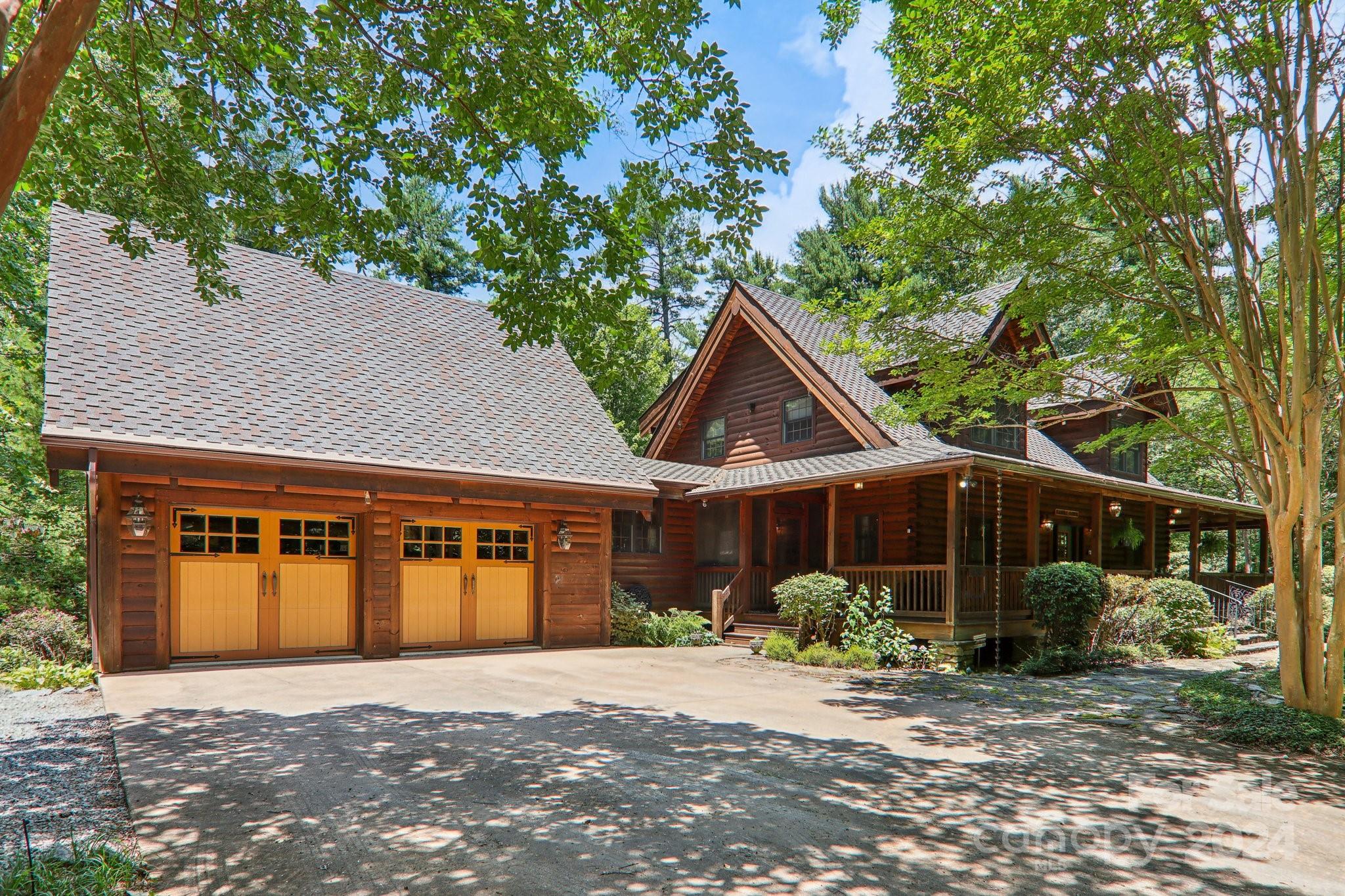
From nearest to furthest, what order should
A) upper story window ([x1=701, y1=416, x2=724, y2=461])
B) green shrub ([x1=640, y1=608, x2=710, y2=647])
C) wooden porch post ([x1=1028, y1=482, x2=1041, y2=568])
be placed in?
wooden porch post ([x1=1028, y1=482, x2=1041, y2=568])
green shrub ([x1=640, y1=608, x2=710, y2=647])
upper story window ([x1=701, y1=416, x2=724, y2=461])

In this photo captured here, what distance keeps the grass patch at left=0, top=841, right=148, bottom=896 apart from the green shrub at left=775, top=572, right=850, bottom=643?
390 inches

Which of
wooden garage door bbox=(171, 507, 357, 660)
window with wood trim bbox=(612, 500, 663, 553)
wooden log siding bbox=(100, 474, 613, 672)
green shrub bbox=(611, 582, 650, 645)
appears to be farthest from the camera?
window with wood trim bbox=(612, 500, 663, 553)

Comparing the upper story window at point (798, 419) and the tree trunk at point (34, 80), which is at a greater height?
the tree trunk at point (34, 80)

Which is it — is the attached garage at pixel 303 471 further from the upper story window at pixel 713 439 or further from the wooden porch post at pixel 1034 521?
the wooden porch post at pixel 1034 521

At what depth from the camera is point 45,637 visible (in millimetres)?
10258

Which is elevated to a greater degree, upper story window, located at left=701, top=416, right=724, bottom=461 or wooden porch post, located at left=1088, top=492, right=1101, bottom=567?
upper story window, located at left=701, top=416, right=724, bottom=461

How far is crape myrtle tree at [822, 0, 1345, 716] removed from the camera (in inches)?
283

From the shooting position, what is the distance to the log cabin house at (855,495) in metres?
13.1

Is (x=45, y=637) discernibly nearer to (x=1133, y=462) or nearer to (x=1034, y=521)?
(x=1034, y=521)

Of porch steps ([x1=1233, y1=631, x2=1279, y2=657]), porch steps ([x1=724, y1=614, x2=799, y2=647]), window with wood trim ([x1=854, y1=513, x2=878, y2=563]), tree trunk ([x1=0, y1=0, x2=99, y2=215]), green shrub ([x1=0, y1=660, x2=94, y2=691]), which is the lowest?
porch steps ([x1=1233, y1=631, x2=1279, y2=657])

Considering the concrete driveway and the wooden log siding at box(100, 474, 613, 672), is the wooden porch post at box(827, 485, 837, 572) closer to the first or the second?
the wooden log siding at box(100, 474, 613, 672)

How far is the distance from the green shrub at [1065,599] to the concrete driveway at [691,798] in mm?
3956

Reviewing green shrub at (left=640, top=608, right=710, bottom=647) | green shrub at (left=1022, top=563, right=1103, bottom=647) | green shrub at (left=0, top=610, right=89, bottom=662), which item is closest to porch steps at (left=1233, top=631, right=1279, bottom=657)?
green shrub at (left=1022, top=563, right=1103, bottom=647)

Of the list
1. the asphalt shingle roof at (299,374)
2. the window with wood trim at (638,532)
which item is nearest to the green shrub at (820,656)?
the asphalt shingle roof at (299,374)
